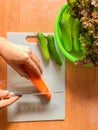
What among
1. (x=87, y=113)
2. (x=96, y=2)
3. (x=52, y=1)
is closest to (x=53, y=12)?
(x=52, y=1)

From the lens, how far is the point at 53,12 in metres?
0.72

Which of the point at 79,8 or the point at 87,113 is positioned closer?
the point at 79,8

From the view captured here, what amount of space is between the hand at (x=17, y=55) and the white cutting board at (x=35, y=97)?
0.05m

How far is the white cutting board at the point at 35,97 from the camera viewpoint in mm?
697

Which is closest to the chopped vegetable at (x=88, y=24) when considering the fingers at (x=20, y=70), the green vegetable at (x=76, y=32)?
the green vegetable at (x=76, y=32)

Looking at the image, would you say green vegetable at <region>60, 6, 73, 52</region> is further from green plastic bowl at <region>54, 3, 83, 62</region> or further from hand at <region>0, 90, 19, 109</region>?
hand at <region>0, 90, 19, 109</region>

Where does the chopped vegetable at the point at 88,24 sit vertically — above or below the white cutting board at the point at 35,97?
above

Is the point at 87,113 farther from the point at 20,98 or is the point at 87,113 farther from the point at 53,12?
the point at 53,12

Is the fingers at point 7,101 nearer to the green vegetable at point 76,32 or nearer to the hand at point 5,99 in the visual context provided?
the hand at point 5,99

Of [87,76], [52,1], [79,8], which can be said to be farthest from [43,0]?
[87,76]

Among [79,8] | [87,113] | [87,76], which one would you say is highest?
[79,8]

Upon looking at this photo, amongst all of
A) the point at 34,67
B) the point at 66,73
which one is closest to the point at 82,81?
the point at 66,73

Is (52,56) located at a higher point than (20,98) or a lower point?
higher

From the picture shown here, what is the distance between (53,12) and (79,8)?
12cm
